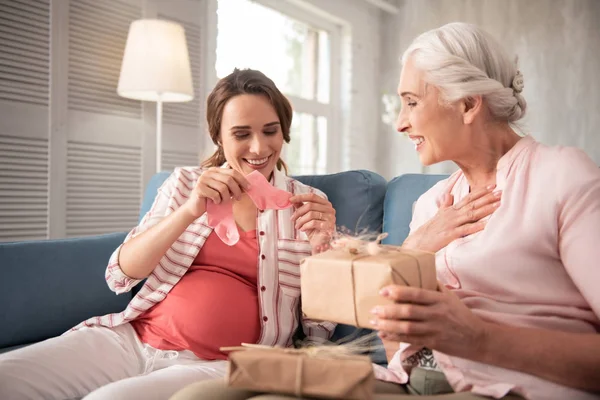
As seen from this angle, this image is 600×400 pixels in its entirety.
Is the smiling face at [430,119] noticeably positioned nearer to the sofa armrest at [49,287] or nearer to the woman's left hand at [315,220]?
the woman's left hand at [315,220]

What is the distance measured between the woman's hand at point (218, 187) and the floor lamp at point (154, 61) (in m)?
1.61

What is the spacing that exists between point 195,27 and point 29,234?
167 centimetres

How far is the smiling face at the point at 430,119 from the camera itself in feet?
3.91

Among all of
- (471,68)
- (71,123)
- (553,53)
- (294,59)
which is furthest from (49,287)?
(553,53)

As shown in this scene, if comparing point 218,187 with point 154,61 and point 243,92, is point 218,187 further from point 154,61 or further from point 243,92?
point 154,61

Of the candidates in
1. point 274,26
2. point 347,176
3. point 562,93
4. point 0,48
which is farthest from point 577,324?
point 562,93

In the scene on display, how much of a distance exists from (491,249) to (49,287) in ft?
4.17

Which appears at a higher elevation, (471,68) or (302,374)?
(471,68)

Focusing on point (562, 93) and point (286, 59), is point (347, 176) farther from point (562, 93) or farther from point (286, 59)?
point (562, 93)

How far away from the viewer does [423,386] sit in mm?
1066

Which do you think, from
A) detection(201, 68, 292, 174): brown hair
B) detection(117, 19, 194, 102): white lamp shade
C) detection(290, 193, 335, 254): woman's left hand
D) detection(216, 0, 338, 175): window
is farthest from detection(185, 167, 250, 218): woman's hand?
detection(216, 0, 338, 175): window

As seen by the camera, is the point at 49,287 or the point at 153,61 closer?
the point at 49,287

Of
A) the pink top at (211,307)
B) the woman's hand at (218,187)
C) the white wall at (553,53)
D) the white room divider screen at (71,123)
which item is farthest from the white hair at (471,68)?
the white wall at (553,53)

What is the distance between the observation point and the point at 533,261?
1.05 meters
